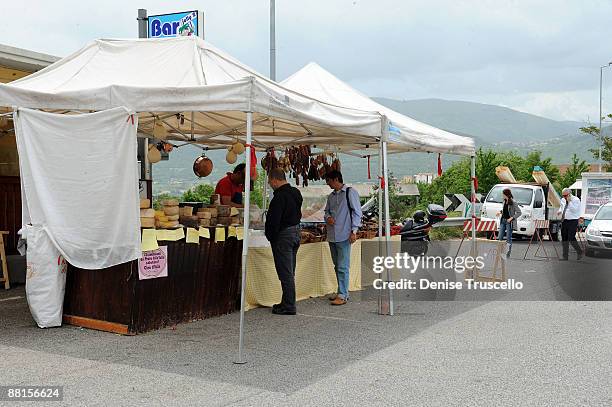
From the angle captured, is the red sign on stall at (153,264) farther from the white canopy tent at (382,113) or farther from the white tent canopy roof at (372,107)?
the white tent canopy roof at (372,107)

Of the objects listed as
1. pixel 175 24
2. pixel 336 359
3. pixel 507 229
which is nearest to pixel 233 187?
pixel 175 24

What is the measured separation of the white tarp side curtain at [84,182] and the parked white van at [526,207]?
62.9 ft

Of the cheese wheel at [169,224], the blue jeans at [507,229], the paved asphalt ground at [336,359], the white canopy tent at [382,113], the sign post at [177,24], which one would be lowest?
the paved asphalt ground at [336,359]

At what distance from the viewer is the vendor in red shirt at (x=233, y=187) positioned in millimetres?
11719

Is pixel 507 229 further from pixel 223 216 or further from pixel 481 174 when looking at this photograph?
pixel 481 174

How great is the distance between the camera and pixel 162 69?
27.8 feet

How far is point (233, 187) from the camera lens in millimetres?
11922

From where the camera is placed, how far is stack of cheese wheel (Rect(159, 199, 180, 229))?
28.3 feet

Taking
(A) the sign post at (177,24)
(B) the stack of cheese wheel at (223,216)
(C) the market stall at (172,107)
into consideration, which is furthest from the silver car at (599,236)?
(B) the stack of cheese wheel at (223,216)

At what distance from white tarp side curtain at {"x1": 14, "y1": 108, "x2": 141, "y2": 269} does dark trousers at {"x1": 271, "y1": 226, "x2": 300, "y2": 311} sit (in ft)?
7.36

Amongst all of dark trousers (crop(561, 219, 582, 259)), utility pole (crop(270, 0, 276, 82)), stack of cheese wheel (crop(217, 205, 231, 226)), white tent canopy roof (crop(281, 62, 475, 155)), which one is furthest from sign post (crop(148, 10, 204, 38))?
dark trousers (crop(561, 219, 582, 259))

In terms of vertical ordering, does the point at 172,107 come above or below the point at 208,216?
above

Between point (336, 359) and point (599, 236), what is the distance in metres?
13.7

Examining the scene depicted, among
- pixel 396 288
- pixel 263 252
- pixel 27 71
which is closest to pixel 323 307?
pixel 263 252
